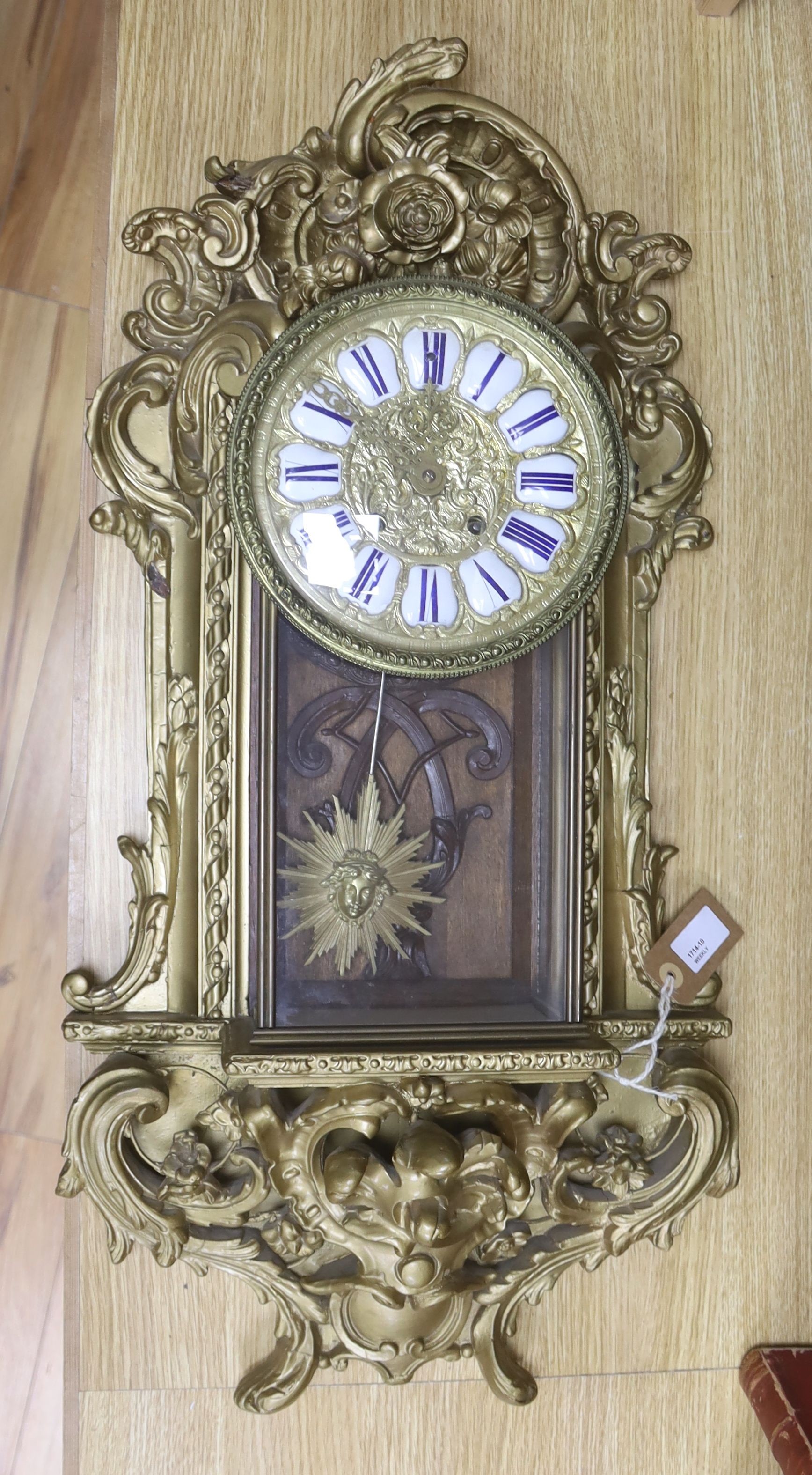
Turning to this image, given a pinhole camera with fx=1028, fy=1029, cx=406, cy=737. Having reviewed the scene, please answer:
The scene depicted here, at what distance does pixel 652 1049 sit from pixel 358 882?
308 mm

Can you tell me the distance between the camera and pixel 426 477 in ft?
2.86

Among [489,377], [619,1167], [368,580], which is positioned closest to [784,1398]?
[619,1167]

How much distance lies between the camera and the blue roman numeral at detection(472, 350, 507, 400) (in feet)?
2.87

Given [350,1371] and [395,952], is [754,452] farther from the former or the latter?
[350,1371]

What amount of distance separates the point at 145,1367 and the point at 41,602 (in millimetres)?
773

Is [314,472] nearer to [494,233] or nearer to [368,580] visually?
[368,580]

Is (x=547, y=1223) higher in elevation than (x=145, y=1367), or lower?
higher

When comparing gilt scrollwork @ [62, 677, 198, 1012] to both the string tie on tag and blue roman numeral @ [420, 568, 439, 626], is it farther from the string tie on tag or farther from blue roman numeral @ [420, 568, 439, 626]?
the string tie on tag

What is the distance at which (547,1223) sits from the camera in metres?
0.95

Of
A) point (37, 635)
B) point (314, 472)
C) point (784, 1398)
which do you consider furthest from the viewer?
point (37, 635)

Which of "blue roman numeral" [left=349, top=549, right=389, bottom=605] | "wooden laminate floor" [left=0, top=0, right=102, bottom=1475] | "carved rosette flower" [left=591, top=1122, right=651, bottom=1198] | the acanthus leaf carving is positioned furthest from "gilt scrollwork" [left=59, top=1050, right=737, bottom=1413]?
the acanthus leaf carving

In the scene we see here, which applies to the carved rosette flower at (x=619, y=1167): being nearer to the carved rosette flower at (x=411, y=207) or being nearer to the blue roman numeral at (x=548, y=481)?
the blue roman numeral at (x=548, y=481)

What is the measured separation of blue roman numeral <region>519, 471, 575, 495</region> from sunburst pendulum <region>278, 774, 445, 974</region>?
0.29m

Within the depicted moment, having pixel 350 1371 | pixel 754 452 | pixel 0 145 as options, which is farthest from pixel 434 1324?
pixel 0 145
